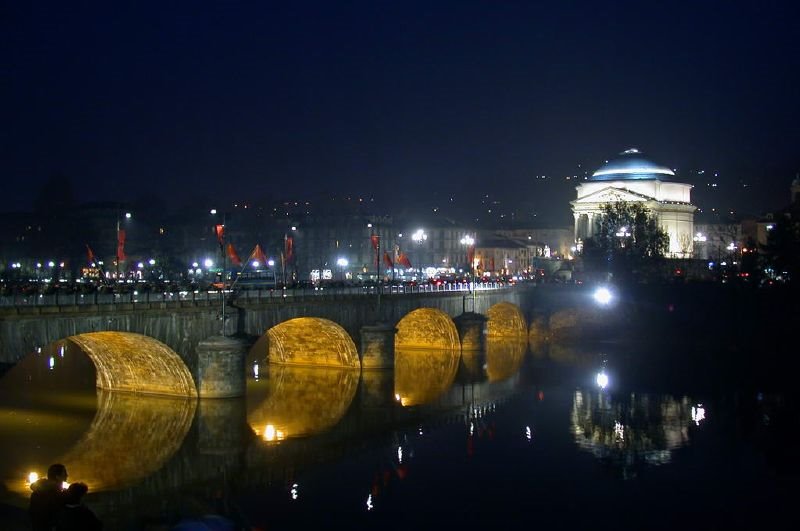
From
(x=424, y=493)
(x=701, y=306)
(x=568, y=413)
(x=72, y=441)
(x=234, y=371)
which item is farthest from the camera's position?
(x=701, y=306)

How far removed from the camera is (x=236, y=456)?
4391 centimetres

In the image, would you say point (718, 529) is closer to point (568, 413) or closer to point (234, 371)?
point (568, 413)

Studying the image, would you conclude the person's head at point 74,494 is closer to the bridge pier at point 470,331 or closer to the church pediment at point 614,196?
the bridge pier at point 470,331

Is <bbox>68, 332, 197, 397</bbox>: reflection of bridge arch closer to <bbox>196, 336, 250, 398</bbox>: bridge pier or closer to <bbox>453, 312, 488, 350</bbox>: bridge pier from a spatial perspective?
<bbox>196, 336, 250, 398</bbox>: bridge pier

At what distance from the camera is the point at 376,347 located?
69.9 meters

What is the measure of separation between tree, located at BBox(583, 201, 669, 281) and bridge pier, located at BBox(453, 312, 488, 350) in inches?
1294

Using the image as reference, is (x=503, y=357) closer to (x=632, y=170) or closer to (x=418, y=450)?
(x=418, y=450)

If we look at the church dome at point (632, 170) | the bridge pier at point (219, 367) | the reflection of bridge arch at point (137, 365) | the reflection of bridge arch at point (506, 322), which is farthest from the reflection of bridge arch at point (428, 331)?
the church dome at point (632, 170)

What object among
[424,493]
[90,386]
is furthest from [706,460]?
[90,386]

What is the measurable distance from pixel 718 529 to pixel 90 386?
131 ft

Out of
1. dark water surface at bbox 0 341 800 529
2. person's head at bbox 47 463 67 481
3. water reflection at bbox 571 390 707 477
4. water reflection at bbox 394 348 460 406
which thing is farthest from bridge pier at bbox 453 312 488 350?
person's head at bbox 47 463 67 481

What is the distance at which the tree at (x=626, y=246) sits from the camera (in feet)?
388

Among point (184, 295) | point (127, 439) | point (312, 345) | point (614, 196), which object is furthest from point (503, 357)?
point (614, 196)

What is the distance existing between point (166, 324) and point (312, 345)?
22.5 metres
